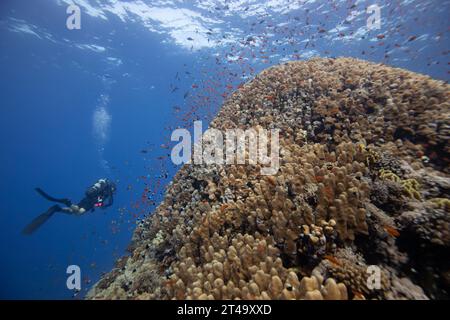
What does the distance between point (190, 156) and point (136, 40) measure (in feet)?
99.0

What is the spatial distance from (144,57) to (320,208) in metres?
38.4

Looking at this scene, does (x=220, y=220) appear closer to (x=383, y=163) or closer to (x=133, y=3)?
(x=383, y=163)

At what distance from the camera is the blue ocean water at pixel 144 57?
23.2 m

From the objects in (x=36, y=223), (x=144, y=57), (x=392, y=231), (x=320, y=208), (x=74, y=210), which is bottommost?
(x=36, y=223)

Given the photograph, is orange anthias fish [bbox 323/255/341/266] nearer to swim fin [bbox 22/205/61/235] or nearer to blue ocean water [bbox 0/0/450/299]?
blue ocean water [bbox 0/0/450/299]

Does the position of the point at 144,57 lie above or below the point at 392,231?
above

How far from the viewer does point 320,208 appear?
3.76 meters

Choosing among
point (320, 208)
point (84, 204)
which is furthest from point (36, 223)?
point (320, 208)

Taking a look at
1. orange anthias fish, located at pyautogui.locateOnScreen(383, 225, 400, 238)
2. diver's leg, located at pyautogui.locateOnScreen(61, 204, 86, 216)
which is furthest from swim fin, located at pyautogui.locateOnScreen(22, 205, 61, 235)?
orange anthias fish, located at pyautogui.locateOnScreen(383, 225, 400, 238)

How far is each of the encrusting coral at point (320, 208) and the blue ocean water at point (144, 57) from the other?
3283mm

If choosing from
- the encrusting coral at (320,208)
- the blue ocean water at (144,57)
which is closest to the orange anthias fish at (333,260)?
the encrusting coral at (320,208)

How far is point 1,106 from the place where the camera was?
1893 inches

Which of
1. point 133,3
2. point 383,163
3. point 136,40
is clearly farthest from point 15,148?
point 383,163

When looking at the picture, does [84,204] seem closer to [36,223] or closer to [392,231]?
[36,223]
